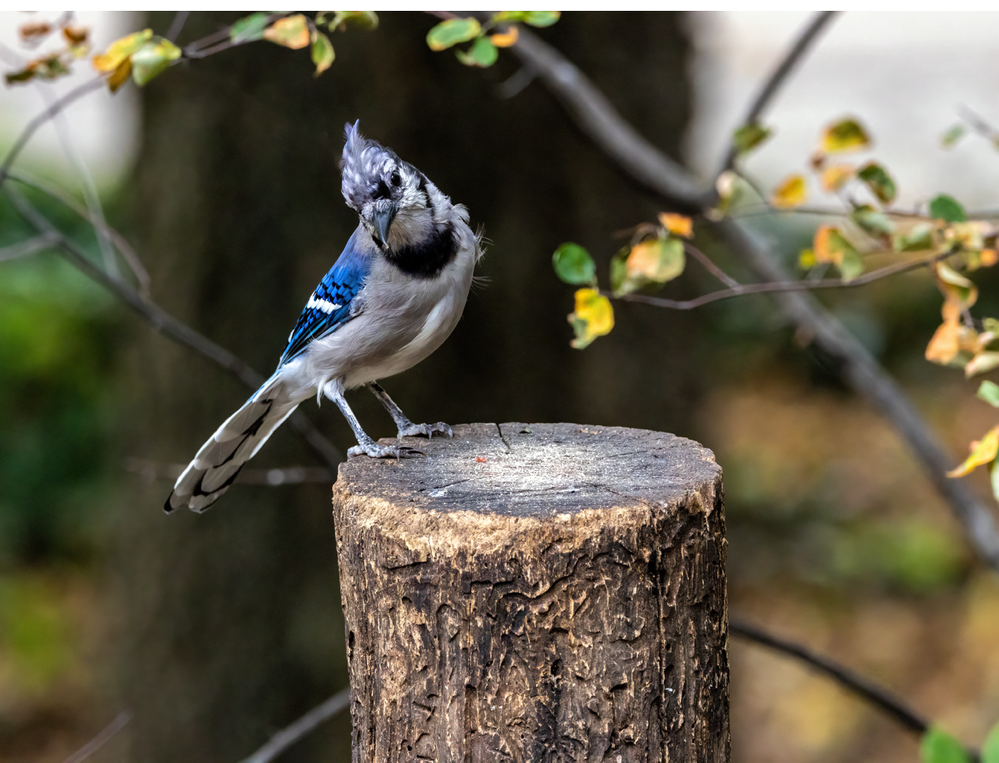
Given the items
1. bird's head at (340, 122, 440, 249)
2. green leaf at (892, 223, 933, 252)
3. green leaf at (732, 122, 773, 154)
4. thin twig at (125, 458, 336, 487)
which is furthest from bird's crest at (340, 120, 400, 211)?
green leaf at (892, 223, 933, 252)

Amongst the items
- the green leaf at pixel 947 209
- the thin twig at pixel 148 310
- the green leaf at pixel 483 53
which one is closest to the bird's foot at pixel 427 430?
the thin twig at pixel 148 310

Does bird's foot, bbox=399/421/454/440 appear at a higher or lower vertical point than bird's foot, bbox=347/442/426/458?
lower

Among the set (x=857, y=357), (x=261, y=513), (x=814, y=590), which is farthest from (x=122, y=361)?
(x=814, y=590)

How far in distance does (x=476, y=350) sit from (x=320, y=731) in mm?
1742

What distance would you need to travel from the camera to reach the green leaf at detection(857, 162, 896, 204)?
93.7 inches

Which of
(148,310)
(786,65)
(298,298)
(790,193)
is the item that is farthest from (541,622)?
(298,298)

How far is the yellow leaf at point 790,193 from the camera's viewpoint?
104 inches

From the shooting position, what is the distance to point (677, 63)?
4.67m

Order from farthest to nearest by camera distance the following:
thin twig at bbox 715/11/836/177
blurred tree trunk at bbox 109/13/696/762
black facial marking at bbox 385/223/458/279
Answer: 1. blurred tree trunk at bbox 109/13/696/762
2. thin twig at bbox 715/11/836/177
3. black facial marking at bbox 385/223/458/279

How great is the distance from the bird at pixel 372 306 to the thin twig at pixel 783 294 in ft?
2.72

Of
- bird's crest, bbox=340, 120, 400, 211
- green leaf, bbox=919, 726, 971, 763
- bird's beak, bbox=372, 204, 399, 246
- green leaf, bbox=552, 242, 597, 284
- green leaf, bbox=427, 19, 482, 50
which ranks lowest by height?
green leaf, bbox=919, 726, 971, 763

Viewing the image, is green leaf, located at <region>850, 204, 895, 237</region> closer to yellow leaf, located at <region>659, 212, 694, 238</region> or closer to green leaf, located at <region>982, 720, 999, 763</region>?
yellow leaf, located at <region>659, 212, 694, 238</region>

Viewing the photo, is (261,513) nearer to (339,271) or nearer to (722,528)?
(339,271)

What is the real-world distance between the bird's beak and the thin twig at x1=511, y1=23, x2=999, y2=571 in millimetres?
1116
